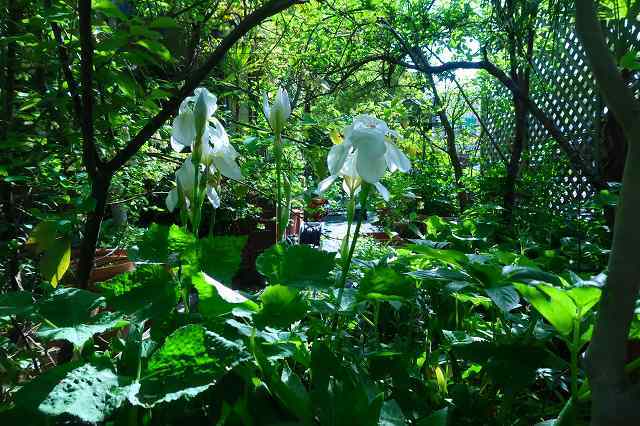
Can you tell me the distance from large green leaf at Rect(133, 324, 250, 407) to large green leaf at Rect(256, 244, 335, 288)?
0.48 feet

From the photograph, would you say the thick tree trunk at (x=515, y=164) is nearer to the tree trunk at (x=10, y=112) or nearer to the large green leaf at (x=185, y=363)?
the tree trunk at (x=10, y=112)

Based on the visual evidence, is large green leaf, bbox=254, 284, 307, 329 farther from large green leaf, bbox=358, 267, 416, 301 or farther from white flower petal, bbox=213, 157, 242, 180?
white flower petal, bbox=213, 157, 242, 180

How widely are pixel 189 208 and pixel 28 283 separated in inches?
41.8

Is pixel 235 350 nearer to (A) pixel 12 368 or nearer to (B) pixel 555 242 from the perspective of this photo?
(A) pixel 12 368

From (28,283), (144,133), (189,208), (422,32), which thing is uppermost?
(422,32)

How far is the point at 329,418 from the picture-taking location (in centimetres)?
44

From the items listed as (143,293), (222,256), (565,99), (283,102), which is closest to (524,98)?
(565,99)

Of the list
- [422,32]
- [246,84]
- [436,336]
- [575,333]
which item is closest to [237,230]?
[246,84]

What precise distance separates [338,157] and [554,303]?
1.07ft

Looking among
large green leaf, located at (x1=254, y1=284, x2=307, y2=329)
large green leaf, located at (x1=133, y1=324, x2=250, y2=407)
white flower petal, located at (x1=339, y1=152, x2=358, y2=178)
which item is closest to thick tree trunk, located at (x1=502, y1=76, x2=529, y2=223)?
white flower petal, located at (x1=339, y1=152, x2=358, y2=178)

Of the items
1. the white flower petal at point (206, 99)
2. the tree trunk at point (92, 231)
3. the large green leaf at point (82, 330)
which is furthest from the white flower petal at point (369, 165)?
the tree trunk at point (92, 231)

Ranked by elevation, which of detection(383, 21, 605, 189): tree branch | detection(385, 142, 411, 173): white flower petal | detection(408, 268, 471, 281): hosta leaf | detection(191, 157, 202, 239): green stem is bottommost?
detection(408, 268, 471, 281): hosta leaf

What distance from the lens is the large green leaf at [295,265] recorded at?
1.83 ft

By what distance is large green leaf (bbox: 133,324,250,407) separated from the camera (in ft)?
1.33
